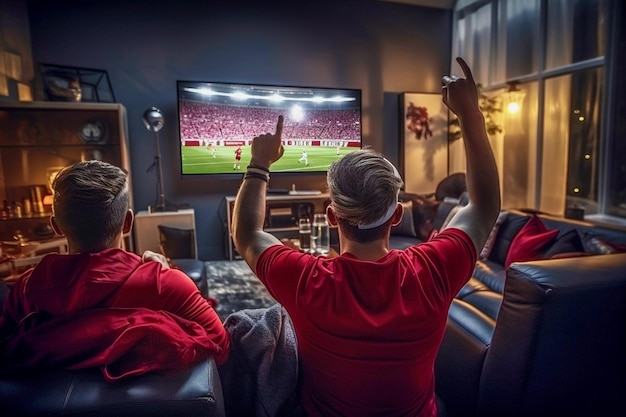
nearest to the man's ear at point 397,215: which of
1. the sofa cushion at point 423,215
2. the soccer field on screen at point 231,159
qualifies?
the sofa cushion at point 423,215

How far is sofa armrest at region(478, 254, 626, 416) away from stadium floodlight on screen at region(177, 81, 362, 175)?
112 inches

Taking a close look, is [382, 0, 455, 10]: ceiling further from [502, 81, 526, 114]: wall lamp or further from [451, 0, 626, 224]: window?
[502, 81, 526, 114]: wall lamp

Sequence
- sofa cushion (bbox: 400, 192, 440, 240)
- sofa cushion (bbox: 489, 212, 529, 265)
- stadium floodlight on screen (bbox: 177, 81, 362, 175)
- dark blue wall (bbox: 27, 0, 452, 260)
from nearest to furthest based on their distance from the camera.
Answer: sofa cushion (bbox: 489, 212, 529, 265), sofa cushion (bbox: 400, 192, 440, 240), dark blue wall (bbox: 27, 0, 452, 260), stadium floodlight on screen (bbox: 177, 81, 362, 175)

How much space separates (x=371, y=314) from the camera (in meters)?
0.75

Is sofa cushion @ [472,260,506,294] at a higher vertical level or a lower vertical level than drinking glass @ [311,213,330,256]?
lower

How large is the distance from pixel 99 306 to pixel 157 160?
3.46 meters

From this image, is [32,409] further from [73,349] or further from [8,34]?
[8,34]

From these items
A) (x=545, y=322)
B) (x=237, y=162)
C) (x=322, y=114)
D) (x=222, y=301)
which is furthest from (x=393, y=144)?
(x=545, y=322)

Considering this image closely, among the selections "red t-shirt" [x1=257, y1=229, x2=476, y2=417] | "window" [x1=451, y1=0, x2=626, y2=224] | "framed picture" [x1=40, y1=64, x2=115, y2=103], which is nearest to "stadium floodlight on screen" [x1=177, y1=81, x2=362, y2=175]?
"framed picture" [x1=40, y1=64, x2=115, y2=103]

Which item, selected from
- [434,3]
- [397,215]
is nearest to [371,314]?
[397,215]

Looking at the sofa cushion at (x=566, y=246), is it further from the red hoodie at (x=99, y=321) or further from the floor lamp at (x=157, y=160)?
the floor lamp at (x=157, y=160)

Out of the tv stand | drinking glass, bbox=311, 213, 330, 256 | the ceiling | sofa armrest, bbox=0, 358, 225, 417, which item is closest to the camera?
sofa armrest, bbox=0, 358, 225, 417

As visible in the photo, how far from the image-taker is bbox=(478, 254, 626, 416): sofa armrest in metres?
1.11

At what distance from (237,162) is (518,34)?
10.8 ft
